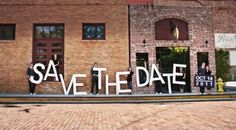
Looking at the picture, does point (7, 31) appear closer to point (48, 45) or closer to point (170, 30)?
point (48, 45)

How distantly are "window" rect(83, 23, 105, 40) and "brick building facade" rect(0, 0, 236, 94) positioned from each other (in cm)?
29

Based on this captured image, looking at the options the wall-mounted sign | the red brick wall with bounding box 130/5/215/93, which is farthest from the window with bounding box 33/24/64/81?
Result: the wall-mounted sign

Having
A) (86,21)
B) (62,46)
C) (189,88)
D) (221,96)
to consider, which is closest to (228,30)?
(189,88)

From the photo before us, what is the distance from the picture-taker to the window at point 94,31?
1811 centimetres

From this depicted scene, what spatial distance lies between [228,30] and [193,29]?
456cm

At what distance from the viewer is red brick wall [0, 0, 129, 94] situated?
1756 centimetres

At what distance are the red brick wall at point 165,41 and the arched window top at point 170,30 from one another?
25 centimetres

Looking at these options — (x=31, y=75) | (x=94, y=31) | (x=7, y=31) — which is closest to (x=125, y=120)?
(x=31, y=75)

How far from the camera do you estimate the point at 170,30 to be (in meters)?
18.8

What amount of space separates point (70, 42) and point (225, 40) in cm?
1115

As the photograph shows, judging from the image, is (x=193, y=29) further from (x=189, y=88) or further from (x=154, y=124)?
(x=154, y=124)

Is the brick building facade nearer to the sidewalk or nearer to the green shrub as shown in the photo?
the green shrub

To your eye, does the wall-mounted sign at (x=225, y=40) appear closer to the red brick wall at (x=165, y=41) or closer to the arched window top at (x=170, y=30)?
the red brick wall at (x=165, y=41)

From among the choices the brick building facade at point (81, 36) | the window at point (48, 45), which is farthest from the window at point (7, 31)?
the window at point (48, 45)
